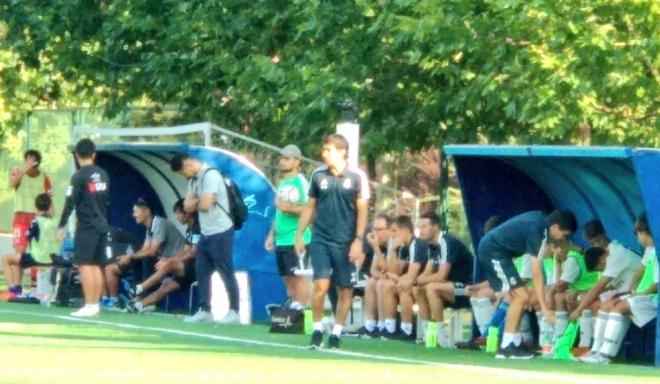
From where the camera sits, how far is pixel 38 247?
26594 millimetres

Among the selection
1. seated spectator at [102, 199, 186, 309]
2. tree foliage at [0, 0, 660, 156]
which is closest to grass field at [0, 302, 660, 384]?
seated spectator at [102, 199, 186, 309]

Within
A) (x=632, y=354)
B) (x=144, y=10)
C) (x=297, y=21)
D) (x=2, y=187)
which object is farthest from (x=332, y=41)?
(x=2, y=187)

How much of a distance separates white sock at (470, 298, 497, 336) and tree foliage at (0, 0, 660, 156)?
3300 mm

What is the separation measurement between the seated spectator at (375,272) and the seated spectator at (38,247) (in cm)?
540

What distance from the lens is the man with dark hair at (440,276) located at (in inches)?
794

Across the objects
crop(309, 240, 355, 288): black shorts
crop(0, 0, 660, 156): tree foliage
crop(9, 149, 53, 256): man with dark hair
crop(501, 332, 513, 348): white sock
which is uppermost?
crop(0, 0, 660, 156): tree foliage

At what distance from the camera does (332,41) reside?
87.0ft

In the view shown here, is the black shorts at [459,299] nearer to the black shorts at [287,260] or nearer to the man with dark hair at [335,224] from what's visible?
the black shorts at [287,260]

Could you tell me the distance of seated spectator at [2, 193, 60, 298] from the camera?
26.3 m

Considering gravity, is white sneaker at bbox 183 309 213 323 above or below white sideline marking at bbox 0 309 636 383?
above

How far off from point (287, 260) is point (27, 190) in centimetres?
765

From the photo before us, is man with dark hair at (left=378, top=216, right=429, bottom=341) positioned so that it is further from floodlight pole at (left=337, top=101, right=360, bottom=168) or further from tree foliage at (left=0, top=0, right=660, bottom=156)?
tree foliage at (left=0, top=0, right=660, bottom=156)

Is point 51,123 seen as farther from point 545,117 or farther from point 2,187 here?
point 545,117

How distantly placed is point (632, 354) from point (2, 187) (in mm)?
21037
